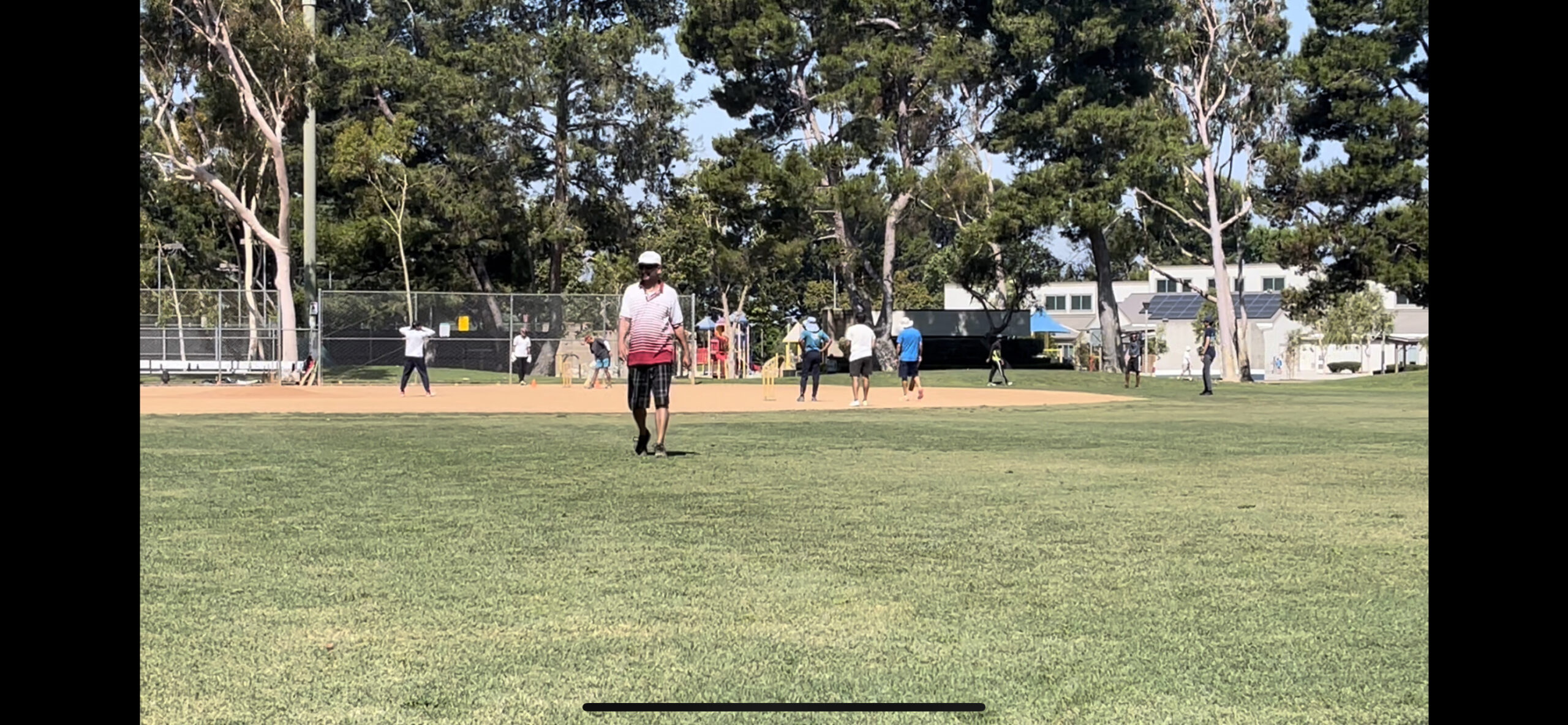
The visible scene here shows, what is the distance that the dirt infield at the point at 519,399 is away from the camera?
2819 cm

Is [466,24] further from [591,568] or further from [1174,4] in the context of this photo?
[591,568]

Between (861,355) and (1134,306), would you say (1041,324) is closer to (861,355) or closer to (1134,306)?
(1134,306)

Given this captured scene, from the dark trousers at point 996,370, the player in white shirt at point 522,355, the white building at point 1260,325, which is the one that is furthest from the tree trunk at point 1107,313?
the white building at point 1260,325

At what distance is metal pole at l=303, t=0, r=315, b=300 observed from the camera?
141 ft

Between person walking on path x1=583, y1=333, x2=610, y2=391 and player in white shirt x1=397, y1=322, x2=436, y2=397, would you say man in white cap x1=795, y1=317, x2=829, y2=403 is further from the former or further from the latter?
person walking on path x1=583, y1=333, x2=610, y2=391

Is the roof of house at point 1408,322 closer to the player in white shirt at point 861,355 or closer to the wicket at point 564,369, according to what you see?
the wicket at point 564,369

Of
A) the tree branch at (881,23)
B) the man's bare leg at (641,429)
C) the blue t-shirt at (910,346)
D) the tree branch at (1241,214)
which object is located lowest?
the man's bare leg at (641,429)

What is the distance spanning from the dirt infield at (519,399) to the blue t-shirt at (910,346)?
0.92 meters

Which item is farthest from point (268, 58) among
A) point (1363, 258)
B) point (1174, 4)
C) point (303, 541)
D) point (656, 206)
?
point (303, 541)

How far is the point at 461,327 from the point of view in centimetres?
4847

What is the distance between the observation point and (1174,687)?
4.93 metres

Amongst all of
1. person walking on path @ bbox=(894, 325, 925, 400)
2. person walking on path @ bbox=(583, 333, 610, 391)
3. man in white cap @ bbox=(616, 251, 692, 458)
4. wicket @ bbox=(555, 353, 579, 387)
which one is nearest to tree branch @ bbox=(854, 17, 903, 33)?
wicket @ bbox=(555, 353, 579, 387)

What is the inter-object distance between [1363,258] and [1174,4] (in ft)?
37.0

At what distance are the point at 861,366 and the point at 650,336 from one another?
58.3 ft
